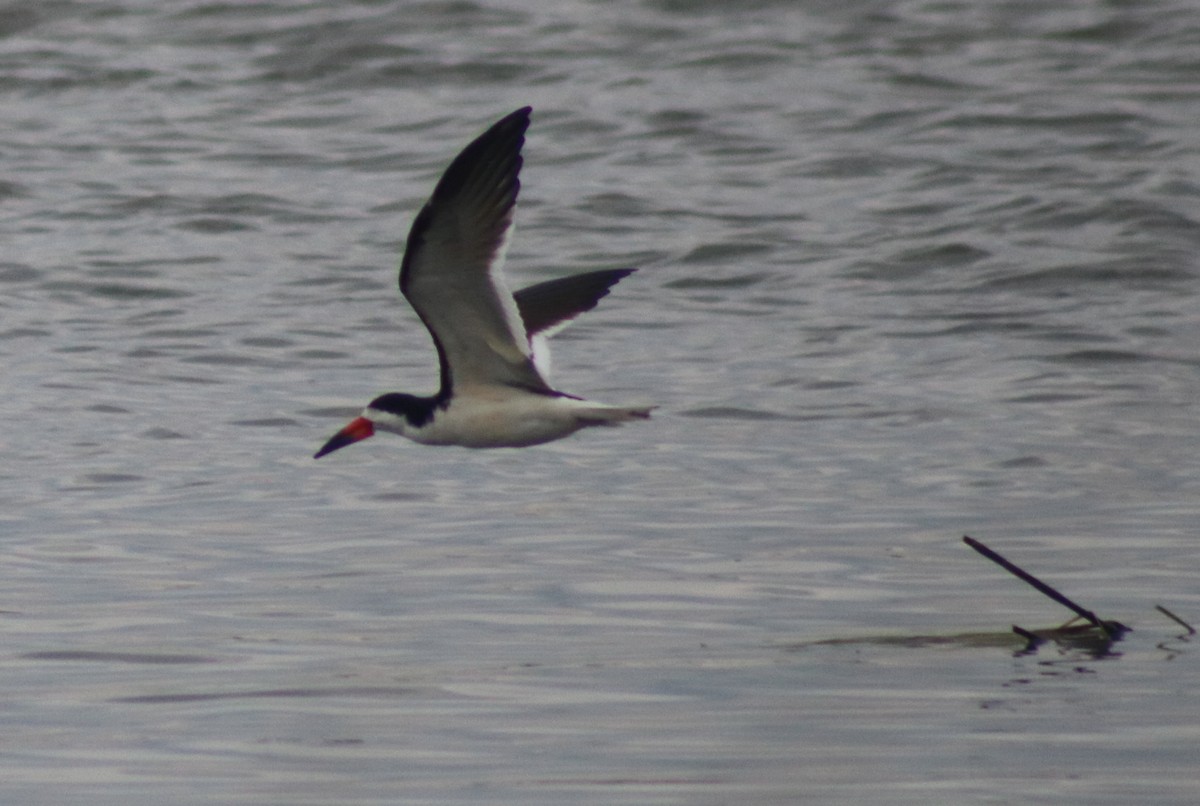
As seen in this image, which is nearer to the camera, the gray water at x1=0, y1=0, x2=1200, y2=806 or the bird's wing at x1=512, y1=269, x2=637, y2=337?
the gray water at x1=0, y1=0, x2=1200, y2=806

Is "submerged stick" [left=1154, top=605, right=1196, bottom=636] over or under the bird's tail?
under

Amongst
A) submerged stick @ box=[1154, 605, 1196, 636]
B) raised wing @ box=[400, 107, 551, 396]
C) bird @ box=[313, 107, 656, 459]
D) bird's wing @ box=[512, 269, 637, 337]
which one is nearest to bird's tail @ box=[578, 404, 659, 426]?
bird @ box=[313, 107, 656, 459]

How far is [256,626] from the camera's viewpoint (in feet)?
25.7

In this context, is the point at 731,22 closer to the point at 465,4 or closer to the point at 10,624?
the point at 465,4

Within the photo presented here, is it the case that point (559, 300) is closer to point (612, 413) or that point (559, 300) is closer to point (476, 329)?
point (476, 329)

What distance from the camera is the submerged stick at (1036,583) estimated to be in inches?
267

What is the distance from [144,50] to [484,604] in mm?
18654

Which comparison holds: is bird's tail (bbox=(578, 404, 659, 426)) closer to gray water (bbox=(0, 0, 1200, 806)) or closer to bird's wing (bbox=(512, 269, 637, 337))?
gray water (bbox=(0, 0, 1200, 806))

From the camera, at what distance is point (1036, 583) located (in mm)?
6953

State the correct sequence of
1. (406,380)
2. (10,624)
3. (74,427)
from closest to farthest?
1. (10,624)
2. (74,427)
3. (406,380)

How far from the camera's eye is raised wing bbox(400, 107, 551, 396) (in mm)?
8203

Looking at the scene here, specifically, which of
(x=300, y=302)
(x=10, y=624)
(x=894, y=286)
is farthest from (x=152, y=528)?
(x=894, y=286)

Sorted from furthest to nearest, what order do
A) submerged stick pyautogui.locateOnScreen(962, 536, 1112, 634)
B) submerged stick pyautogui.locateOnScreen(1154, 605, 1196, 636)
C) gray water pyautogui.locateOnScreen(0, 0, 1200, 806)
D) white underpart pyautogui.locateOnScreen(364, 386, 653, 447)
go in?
white underpart pyautogui.locateOnScreen(364, 386, 653, 447), submerged stick pyautogui.locateOnScreen(1154, 605, 1196, 636), submerged stick pyautogui.locateOnScreen(962, 536, 1112, 634), gray water pyautogui.locateOnScreen(0, 0, 1200, 806)

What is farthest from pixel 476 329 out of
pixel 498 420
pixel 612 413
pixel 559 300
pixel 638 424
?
pixel 638 424
